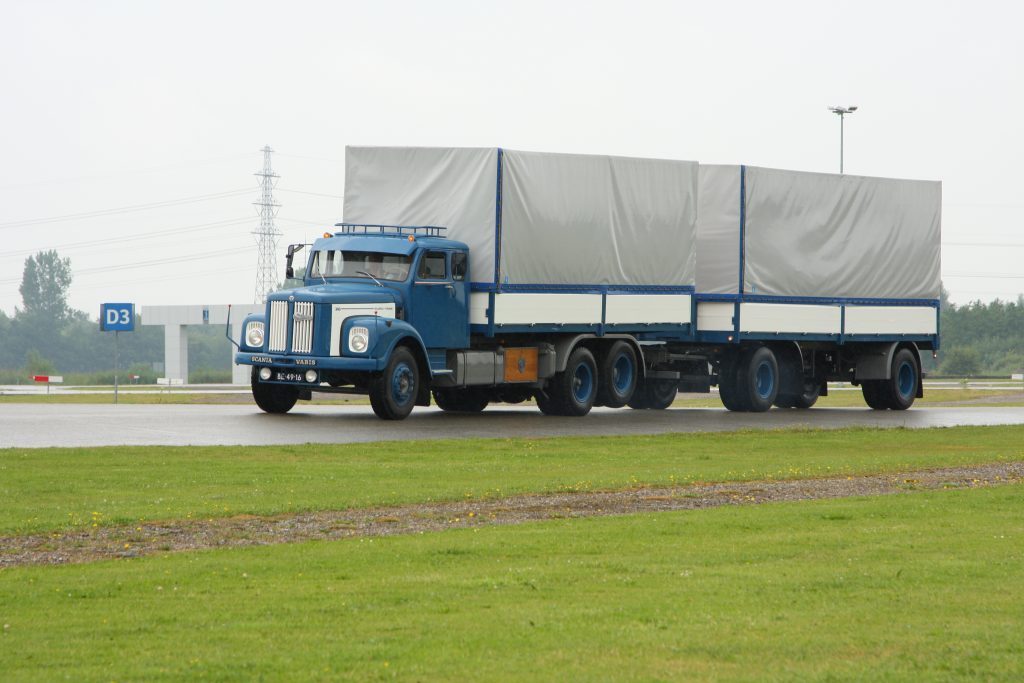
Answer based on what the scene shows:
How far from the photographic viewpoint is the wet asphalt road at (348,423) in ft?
74.5

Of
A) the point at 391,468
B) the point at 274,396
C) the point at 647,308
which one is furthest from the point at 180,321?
the point at 391,468

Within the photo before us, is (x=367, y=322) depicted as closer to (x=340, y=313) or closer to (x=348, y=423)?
(x=340, y=313)

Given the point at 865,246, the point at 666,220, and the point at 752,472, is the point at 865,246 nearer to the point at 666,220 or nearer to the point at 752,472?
the point at 666,220

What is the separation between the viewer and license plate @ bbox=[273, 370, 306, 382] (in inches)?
1040

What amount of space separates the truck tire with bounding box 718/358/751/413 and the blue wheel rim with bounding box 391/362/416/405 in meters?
8.86

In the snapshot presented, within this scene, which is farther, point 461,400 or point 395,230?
point 461,400

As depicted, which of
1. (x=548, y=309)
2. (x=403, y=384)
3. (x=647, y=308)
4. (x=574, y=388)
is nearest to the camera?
(x=403, y=384)

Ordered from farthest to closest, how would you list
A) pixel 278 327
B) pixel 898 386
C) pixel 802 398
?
pixel 898 386 → pixel 802 398 → pixel 278 327

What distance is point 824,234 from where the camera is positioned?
3456cm

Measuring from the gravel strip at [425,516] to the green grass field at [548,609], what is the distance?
586 millimetres

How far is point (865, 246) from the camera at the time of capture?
116 ft

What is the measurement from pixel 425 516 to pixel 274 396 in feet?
47.3

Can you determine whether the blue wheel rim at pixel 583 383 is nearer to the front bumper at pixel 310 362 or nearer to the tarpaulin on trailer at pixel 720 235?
the tarpaulin on trailer at pixel 720 235

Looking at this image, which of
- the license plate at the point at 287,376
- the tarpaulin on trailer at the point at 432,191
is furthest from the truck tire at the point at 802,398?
the license plate at the point at 287,376
